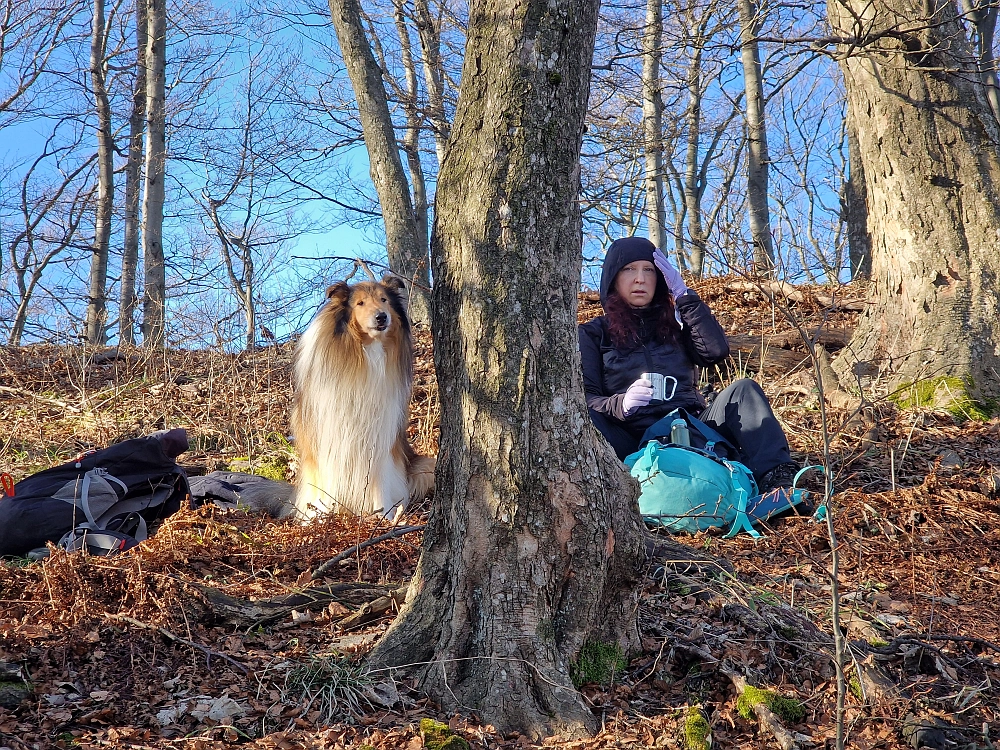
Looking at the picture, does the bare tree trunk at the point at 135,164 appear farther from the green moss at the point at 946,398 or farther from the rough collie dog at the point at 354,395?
the green moss at the point at 946,398

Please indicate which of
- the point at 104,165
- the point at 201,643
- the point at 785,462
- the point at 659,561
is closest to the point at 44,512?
the point at 201,643

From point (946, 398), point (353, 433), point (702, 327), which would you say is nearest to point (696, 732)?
point (353, 433)

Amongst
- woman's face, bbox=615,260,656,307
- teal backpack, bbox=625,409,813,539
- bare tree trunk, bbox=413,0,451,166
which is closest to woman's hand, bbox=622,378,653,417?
teal backpack, bbox=625,409,813,539

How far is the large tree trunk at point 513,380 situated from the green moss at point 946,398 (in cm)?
388

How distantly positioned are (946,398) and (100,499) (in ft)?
17.9

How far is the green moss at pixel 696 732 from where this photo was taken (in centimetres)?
250

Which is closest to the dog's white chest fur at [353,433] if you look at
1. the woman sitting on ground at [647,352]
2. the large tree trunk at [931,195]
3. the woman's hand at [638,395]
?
the woman sitting on ground at [647,352]

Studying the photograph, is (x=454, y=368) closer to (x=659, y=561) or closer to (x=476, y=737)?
(x=476, y=737)

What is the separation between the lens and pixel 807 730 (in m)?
2.64

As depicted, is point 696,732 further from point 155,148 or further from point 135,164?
point 135,164

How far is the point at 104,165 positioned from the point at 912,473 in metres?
→ 15.0

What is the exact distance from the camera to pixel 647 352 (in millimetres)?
5289

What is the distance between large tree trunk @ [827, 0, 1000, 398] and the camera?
5691 millimetres

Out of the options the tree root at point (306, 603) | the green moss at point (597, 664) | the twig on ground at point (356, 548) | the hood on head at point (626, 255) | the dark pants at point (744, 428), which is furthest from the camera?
the hood on head at point (626, 255)
